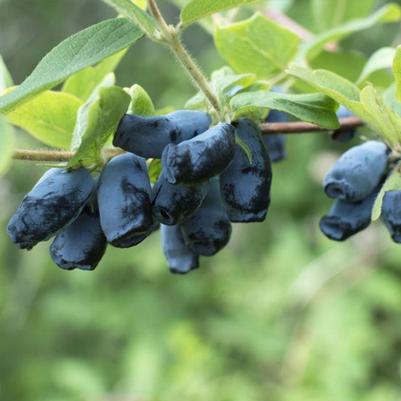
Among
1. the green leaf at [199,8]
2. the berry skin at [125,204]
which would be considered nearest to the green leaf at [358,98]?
the green leaf at [199,8]

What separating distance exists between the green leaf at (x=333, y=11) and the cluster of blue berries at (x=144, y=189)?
69 centimetres

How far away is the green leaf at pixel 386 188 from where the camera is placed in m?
0.93

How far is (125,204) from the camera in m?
0.84

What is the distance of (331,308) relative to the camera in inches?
130

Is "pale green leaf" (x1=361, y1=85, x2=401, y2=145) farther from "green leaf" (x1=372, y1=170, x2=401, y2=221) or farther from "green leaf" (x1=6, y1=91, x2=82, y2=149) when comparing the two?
"green leaf" (x1=6, y1=91, x2=82, y2=149)

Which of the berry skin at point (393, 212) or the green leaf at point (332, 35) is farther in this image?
the green leaf at point (332, 35)

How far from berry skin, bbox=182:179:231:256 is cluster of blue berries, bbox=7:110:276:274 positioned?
0.02 meters

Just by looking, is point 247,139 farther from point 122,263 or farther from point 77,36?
point 122,263

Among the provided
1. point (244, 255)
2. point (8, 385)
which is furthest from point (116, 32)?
point (8, 385)

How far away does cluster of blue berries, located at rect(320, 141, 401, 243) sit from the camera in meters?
1.01

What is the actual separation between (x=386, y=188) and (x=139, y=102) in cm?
32

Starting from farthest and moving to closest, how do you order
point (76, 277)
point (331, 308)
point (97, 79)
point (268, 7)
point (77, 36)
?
point (76, 277) → point (331, 308) → point (268, 7) → point (97, 79) → point (77, 36)

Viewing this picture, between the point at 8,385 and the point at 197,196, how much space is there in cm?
406

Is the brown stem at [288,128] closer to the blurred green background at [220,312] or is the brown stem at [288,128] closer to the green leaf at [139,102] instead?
the green leaf at [139,102]
